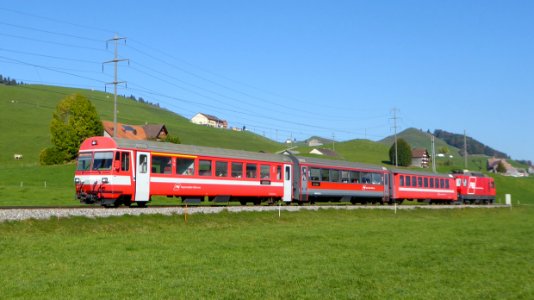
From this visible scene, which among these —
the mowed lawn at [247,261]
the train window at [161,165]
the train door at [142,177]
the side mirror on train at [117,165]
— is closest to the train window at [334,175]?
the train window at [161,165]

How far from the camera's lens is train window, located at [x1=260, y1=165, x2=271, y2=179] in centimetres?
3547

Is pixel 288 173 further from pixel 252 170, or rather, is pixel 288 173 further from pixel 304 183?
pixel 252 170

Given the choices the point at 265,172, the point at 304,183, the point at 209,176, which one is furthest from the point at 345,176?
the point at 209,176

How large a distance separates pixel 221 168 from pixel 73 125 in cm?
6018

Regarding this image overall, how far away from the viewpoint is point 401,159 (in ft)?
511

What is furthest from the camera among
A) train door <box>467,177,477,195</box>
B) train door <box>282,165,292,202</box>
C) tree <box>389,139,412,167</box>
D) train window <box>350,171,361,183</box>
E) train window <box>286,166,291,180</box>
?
tree <box>389,139,412,167</box>

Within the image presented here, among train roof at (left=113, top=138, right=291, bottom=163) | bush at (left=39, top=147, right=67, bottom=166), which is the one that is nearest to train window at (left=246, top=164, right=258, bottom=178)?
train roof at (left=113, top=138, right=291, bottom=163)

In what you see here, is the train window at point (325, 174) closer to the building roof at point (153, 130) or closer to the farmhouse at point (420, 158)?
the building roof at point (153, 130)

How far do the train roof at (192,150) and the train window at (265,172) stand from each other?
1.64 feet

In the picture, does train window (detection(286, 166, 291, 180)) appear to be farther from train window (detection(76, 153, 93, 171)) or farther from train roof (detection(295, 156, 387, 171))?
train window (detection(76, 153, 93, 171))

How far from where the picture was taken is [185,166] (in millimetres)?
29953

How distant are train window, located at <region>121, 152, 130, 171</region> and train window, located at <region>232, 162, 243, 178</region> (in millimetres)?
7632

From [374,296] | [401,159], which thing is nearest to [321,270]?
[374,296]

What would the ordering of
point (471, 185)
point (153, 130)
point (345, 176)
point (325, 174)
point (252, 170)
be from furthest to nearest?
point (153, 130), point (471, 185), point (345, 176), point (325, 174), point (252, 170)
